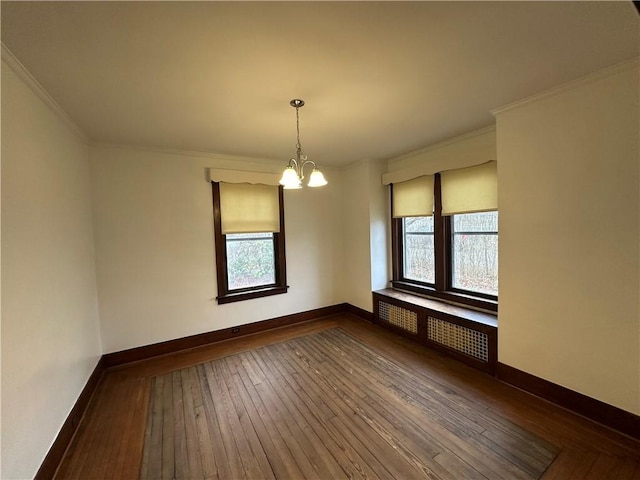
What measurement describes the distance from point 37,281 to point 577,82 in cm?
401

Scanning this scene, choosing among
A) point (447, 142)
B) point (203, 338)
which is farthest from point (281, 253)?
point (447, 142)

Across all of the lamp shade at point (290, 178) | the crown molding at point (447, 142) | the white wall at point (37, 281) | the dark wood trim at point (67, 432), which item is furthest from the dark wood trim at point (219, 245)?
the crown molding at point (447, 142)

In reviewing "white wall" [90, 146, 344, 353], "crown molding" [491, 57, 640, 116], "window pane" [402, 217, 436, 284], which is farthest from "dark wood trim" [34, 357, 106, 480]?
"crown molding" [491, 57, 640, 116]

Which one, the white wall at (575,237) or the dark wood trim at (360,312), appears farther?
the dark wood trim at (360,312)

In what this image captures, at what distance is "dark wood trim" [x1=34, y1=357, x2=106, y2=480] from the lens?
1.64 m

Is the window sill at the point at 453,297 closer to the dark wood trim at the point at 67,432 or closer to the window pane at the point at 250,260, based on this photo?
the window pane at the point at 250,260

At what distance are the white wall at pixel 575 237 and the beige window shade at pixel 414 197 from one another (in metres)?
1.09

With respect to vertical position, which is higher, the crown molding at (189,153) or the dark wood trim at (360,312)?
the crown molding at (189,153)

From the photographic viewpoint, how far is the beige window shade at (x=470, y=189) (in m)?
2.83

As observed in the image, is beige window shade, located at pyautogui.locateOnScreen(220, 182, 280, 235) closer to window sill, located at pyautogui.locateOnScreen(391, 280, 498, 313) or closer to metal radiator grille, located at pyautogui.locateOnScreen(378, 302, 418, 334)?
metal radiator grille, located at pyautogui.locateOnScreen(378, 302, 418, 334)

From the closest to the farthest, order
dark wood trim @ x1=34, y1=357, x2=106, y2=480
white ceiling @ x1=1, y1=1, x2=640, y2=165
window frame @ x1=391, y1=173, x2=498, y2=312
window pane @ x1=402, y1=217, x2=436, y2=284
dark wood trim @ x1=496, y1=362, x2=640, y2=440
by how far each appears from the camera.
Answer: white ceiling @ x1=1, y1=1, x2=640, y2=165, dark wood trim @ x1=34, y1=357, x2=106, y2=480, dark wood trim @ x1=496, y1=362, x2=640, y2=440, window frame @ x1=391, y1=173, x2=498, y2=312, window pane @ x1=402, y1=217, x2=436, y2=284

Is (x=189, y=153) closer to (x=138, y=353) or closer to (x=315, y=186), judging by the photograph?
(x=315, y=186)

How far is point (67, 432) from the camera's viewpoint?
76.9 inches

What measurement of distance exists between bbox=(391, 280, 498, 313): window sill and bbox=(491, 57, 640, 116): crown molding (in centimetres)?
194
